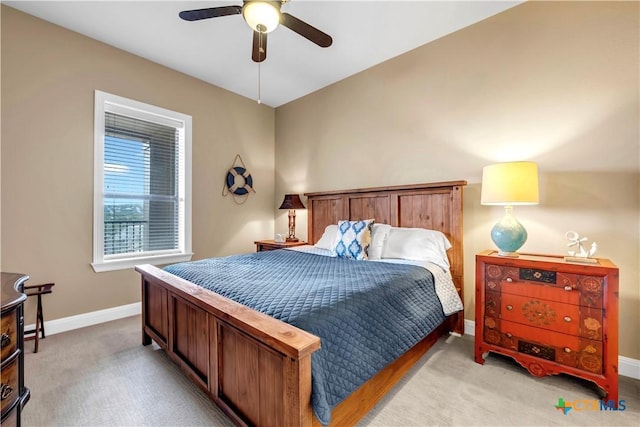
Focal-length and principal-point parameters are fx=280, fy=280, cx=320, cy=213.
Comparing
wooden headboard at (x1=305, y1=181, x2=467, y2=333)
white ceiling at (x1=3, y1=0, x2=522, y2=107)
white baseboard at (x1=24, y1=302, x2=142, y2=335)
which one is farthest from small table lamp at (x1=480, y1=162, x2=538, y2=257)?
white baseboard at (x1=24, y1=302, x2=142, y2=335)

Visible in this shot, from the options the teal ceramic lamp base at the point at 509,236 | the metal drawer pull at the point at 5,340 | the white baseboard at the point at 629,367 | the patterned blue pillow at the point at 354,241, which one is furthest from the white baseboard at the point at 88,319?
the white baseboard at the point at 629,367

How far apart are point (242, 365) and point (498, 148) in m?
2.59

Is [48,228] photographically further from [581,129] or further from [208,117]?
[581,129]

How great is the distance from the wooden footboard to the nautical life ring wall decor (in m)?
2.04

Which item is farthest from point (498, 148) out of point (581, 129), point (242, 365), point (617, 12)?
point (242, 365)

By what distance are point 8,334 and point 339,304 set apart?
52.0 inches

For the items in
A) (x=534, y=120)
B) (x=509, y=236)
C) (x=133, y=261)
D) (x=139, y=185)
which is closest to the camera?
(x=509, y=236)

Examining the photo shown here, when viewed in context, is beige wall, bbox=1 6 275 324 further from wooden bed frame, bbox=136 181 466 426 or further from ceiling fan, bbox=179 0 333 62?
ceiling fan, bbox=179 0 333 62

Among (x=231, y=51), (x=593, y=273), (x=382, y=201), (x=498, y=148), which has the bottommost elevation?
(x=593, y=273)

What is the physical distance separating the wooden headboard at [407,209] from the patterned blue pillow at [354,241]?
1.37ft

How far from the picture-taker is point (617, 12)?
197 centimetres

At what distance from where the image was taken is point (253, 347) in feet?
4.09

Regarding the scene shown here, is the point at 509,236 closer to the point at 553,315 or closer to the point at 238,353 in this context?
the point at 553,315

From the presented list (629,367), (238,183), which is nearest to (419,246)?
(629,367)
